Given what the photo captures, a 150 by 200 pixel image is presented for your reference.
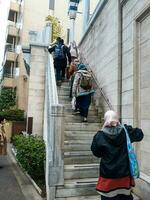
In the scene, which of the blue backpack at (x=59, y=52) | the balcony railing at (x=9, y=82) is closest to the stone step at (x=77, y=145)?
the blue backpack at (x=59, y=52)

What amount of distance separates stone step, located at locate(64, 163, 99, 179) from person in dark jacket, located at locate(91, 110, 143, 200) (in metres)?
2.42

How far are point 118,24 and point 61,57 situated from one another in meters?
3.44

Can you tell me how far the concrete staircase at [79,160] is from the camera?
20.1 feet

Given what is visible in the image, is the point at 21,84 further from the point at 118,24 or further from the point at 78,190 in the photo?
the point at 78,190

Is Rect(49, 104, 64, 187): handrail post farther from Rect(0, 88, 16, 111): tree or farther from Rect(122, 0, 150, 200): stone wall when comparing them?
Rect(0, 88, 16, 111): tree

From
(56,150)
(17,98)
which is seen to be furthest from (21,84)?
(56,150)

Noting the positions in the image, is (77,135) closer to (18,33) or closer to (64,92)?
(64,92)

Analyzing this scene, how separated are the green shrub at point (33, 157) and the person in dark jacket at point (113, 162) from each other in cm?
403

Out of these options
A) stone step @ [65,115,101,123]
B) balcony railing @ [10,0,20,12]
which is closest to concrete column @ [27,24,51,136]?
stone step @ [65,115,101,123]

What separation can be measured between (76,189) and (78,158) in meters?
1.16

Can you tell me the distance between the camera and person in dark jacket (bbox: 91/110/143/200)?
13.6 feet

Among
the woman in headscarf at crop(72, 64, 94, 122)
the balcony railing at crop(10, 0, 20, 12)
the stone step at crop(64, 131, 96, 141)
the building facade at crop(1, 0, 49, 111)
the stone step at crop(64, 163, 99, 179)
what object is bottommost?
the stone step at crop(64, 163, 99, 179)

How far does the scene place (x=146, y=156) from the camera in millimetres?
5988

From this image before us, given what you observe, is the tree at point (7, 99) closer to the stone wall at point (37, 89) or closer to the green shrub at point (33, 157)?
the stone wall at point (37, 89)
